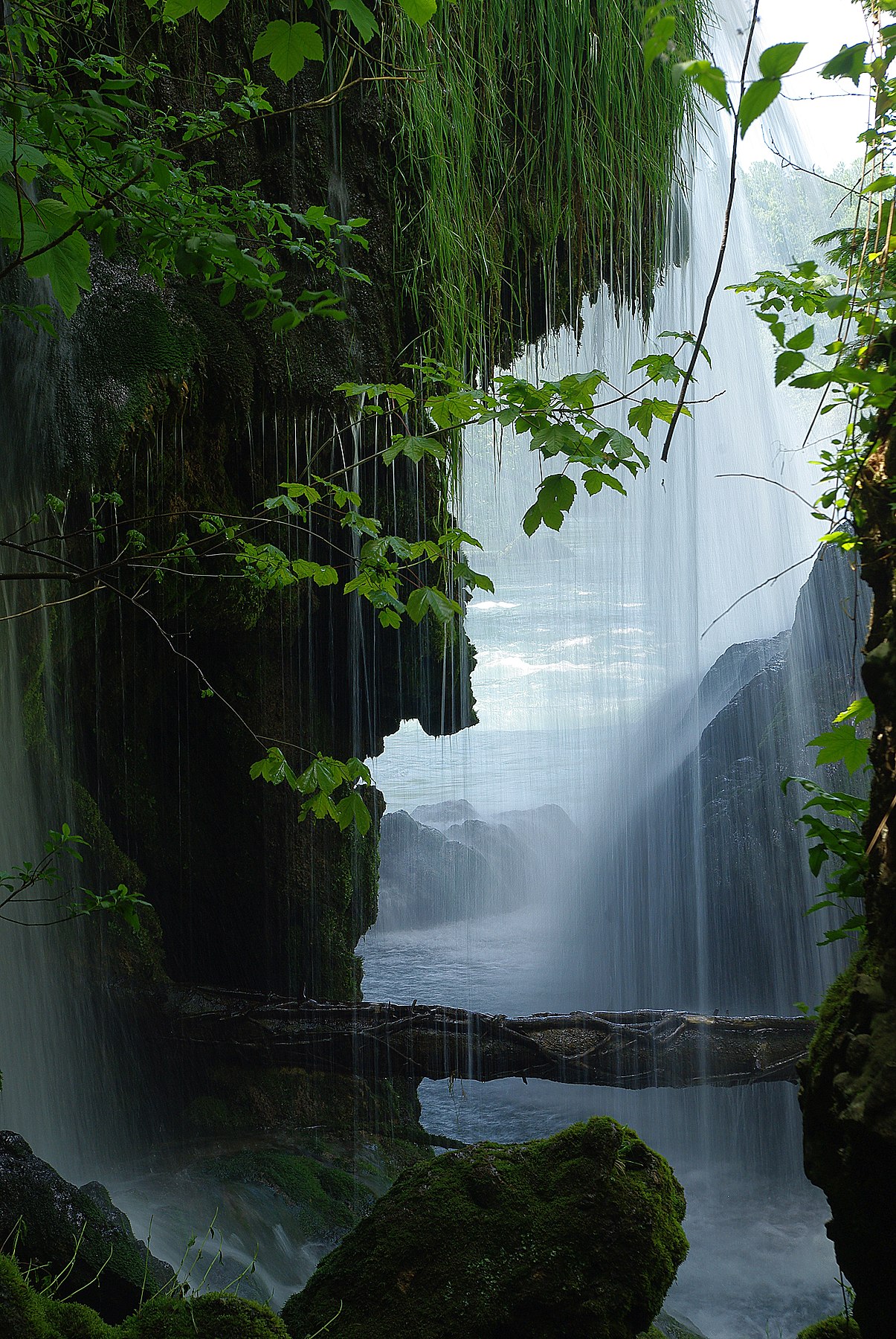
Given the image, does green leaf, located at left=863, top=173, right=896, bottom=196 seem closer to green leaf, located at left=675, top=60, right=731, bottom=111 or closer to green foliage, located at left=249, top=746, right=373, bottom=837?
green leaf, located at left=675, top=60, right=731, bottom=111

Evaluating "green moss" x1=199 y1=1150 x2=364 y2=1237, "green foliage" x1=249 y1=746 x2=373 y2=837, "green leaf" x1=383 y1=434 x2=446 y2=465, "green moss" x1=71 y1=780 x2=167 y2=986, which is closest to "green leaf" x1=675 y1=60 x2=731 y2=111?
"green leaf" x1=383 y1=434 x2=446 y2=465

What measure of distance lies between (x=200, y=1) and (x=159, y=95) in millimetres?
3699

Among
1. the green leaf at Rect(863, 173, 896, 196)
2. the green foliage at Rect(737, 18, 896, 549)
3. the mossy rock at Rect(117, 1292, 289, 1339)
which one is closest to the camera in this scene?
the green foliage at Rect(737, 18, 896, 549)

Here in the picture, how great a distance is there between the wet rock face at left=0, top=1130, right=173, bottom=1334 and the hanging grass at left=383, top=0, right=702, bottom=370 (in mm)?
4332

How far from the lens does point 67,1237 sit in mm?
3213

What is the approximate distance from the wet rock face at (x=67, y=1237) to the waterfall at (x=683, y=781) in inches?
175

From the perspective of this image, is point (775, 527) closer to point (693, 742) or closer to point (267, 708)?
point (693, 742)

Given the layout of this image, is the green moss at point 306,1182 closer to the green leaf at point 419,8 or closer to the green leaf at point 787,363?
the green leaf at point 787,363

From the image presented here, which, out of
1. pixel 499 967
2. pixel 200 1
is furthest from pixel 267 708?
pixel 499 967

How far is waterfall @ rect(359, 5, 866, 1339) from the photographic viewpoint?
7.86 m

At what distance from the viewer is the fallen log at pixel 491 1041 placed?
17.4 feet

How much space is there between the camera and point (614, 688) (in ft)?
45.1

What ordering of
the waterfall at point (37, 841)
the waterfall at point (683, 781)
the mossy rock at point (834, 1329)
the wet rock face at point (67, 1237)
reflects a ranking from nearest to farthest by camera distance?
1. the mossy rock at point (834, 1329)
2. the wet rock face at point (67, 1237)
3. the waterfall at point (37, 841)
4. the waterfall at point (683, 781)

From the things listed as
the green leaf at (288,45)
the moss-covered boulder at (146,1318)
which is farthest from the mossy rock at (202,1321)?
the green leaf at (288,45)
